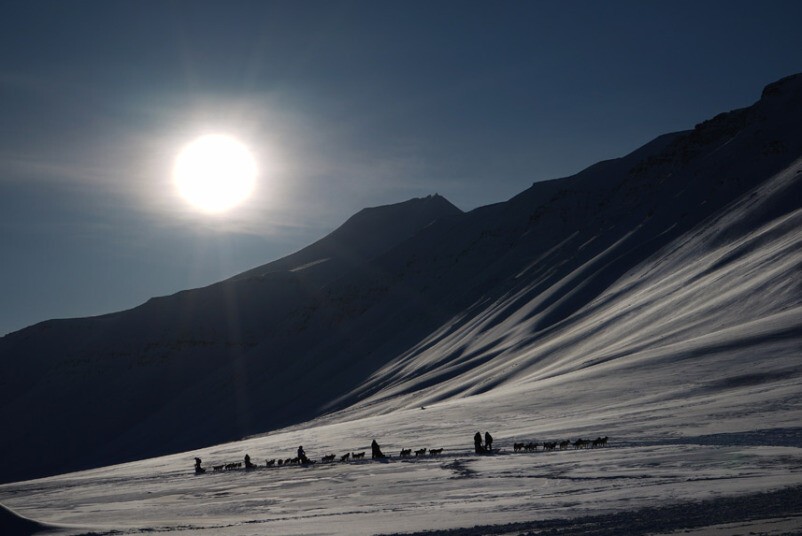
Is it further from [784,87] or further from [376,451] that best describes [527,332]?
[784,87]

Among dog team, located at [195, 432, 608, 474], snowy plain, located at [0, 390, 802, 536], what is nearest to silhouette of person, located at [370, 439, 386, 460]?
dog team, located at [195, 432, 608, 474]

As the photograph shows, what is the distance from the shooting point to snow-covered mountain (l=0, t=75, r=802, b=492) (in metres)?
49.2

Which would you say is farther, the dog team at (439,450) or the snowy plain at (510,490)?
the dog team at (439,450)

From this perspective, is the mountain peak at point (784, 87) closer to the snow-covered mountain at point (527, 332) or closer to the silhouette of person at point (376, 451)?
the snow-covered mountain at point (527, 332)

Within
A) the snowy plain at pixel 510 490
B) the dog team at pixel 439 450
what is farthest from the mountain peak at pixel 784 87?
the dog team at pixel 439 450

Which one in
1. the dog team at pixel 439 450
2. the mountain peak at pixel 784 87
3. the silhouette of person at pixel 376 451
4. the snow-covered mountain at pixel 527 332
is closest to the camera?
the dog team at pixel 439 450

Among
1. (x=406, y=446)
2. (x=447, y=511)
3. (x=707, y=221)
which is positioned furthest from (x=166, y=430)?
(x=447, y=511)

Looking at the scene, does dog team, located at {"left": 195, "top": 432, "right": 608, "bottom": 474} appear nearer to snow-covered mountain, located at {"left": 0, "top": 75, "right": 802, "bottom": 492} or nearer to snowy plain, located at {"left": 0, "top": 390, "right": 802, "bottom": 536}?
snowy plain, located at {"left": 0, "top": 390, "right": 802, "bottom": 536}

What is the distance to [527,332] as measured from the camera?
92.4 meters

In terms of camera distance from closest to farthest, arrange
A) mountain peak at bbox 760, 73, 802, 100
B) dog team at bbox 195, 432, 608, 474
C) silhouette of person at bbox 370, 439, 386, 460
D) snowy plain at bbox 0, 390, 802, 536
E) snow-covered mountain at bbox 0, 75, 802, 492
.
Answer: snowy plain at bbox 0, 390, 802, 536
dog team at bbox 195, 432, 608, 474
silhouette of person at bbox 370, 439, 386, 460
snow-covered mountain at bbox 0, 75, 802, 492
mountain peak at bbox 760, 73, 802, 100

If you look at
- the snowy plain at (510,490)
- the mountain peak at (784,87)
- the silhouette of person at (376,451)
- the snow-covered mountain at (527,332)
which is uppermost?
the mountain peak at (784,87)

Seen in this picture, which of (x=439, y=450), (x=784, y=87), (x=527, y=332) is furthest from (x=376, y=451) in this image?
(x=784, y=87)

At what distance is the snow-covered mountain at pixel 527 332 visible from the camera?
49.2 metres

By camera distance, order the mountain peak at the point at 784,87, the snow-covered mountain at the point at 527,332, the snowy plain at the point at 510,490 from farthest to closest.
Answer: the mountain peak at the point at 784,87 < the snow-covered mountain at the point at 527,332 < the snowy plain at the point at 510,490
